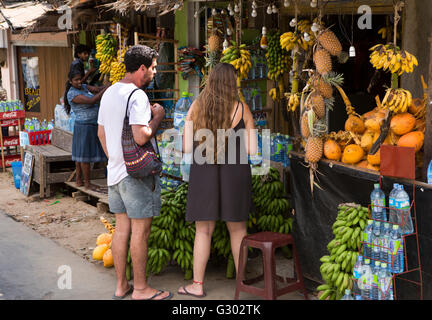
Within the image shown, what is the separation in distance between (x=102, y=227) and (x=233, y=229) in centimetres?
317

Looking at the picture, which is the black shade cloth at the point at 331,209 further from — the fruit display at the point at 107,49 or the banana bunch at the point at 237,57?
the fruit display at the point at 107,49

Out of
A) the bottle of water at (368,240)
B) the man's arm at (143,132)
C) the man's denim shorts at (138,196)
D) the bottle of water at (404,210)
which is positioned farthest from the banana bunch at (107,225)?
the bottle of water at (404,210)

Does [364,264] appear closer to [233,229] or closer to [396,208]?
[396,208]

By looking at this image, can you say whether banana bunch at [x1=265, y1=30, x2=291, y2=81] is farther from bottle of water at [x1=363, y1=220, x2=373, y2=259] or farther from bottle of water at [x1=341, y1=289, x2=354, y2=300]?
bottle of water at [x1=341, y1=289, x2=354, y2=300]

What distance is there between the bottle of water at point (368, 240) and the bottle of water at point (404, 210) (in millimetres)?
262

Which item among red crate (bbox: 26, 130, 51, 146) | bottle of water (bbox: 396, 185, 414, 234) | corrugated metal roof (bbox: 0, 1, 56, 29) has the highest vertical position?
corrugated metal roof (bbox: 0, 1, 56, 29)

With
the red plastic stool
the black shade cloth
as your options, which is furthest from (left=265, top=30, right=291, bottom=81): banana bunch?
the red plastic stool

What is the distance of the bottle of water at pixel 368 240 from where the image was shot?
4.36 meters

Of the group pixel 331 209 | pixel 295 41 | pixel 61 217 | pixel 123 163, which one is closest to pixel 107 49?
pixel 61 217

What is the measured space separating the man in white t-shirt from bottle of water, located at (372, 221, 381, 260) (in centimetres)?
182

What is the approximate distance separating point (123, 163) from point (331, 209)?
1811mm

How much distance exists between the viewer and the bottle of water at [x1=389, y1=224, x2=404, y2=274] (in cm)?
420

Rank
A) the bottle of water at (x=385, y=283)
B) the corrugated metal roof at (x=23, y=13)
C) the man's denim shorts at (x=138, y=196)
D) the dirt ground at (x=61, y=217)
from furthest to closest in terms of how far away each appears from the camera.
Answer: the corrugated metal roof at (x=23, y=13)
the dirt ground at (x=61, y=217)
the man's denim shorts at (x=138, y=196)
the bottle of water at (x=385, y=283)
